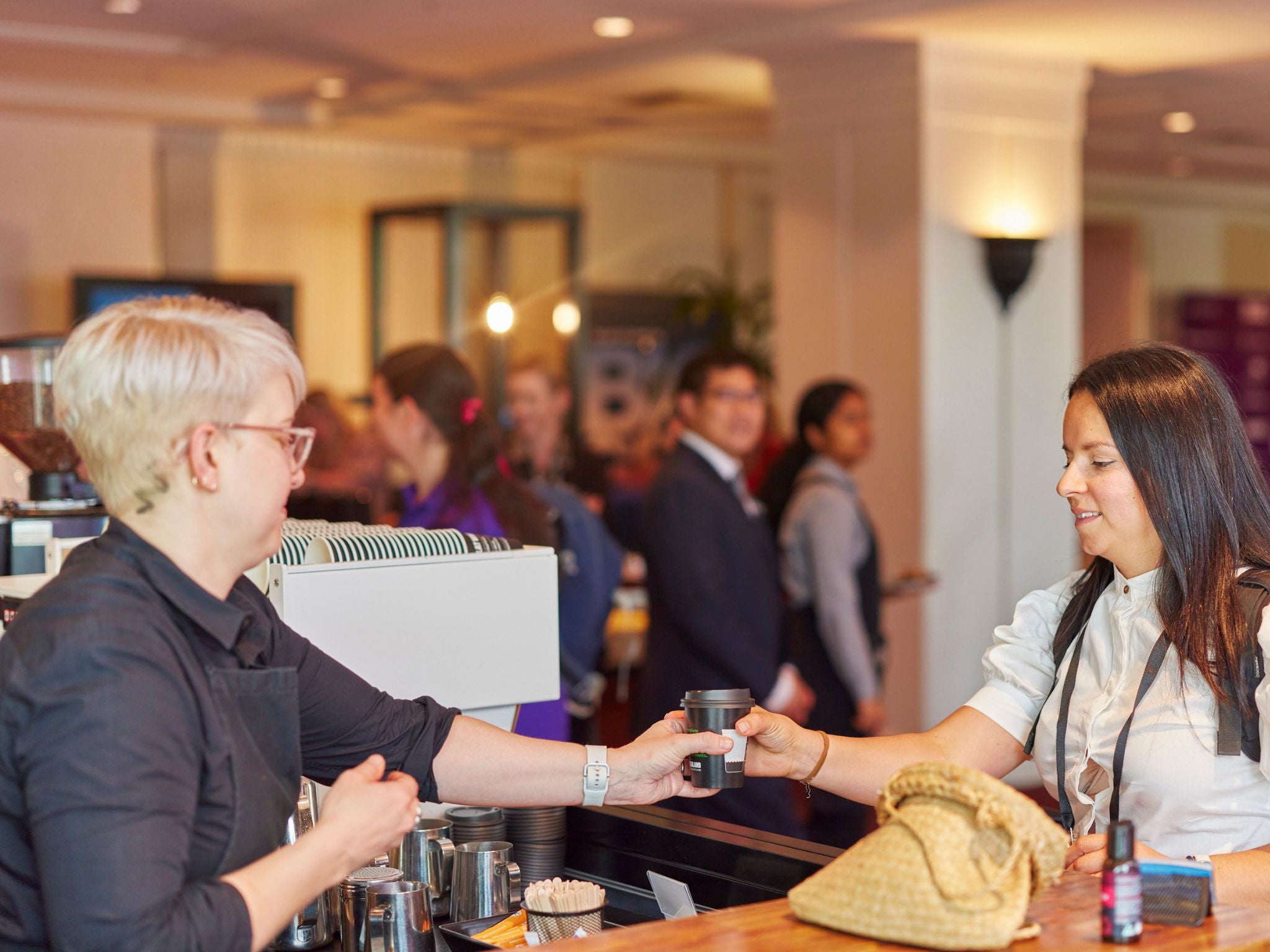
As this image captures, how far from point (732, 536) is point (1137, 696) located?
1.89 m

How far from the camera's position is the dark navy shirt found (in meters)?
1.25

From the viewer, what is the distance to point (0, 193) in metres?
7.64

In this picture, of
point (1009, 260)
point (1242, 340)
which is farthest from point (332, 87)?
point (1242, 340)

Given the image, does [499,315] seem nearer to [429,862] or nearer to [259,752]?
[429,862]

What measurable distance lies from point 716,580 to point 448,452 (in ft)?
2.53

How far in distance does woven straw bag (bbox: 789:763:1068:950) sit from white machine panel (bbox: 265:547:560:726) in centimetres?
71

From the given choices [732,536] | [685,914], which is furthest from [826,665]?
[685,914]

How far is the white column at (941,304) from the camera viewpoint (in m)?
5.83

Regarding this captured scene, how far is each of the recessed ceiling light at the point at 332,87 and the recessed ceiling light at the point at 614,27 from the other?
5.10 ft

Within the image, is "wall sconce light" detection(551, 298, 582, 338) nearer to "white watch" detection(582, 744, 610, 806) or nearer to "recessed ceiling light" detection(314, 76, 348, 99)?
"recessed ceiling light" detection(314, 76, 348, 99)

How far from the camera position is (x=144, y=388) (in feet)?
4.48

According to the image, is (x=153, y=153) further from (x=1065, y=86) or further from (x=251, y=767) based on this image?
(x=251, y=767)

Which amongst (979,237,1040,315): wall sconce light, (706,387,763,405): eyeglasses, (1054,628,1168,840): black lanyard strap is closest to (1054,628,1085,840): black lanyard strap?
(1054,628,1168,840): black lanyard strap

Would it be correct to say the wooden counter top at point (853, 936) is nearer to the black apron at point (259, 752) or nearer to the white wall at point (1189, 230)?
the black apron at point (259, 752)
